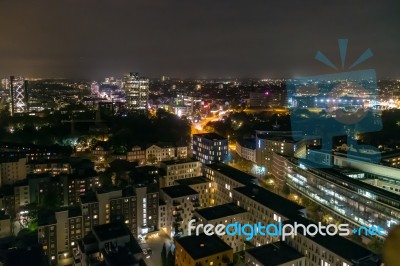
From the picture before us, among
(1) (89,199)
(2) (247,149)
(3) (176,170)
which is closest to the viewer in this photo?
(1) (89,199)

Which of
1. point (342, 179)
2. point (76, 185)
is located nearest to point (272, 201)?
point (342, 179)

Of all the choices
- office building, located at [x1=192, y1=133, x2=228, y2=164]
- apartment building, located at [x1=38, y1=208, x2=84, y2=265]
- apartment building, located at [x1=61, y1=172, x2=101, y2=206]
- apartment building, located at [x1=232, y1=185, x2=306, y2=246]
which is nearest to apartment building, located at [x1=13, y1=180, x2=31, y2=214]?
apartment building, located at [x1=61, y1=172, x2=101, y2=206]

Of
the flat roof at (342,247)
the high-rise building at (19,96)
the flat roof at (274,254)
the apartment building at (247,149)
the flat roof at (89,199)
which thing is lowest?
the flat roof at (274,254)

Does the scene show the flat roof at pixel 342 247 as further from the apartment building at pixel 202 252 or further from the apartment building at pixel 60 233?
the apartment building at pixel 60 233

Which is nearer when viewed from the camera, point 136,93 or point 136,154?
point 136,154

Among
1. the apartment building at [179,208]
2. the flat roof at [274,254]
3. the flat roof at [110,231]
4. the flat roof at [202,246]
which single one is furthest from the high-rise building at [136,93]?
the flat roof at [274,254]

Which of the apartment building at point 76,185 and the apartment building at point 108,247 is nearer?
the apartment building at point 108,247

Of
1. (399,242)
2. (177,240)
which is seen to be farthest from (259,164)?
(399,242)

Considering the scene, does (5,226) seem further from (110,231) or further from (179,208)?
(179,208)
